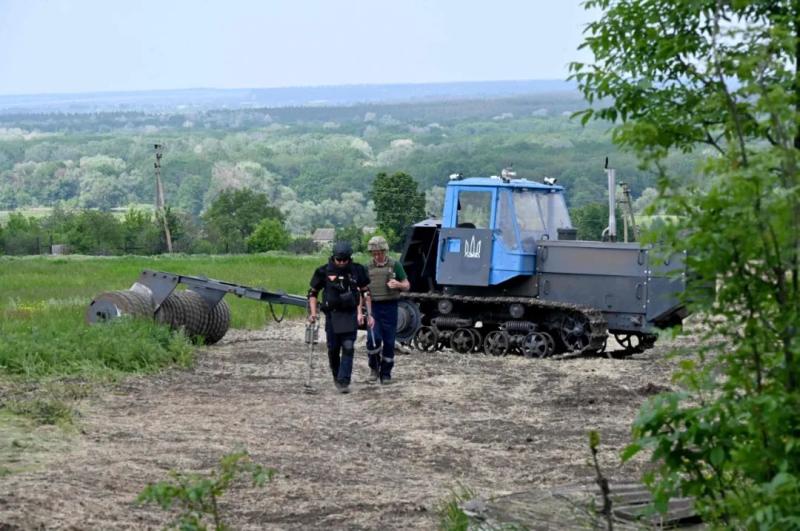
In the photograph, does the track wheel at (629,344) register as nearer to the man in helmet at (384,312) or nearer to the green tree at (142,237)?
the man in helmet at (384,312)

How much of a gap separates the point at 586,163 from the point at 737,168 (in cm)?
14174

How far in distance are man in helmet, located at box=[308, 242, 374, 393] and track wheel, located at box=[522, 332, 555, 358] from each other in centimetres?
461

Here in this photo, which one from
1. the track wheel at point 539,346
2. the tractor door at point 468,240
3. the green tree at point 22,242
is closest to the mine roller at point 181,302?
the tractor door at point 468,240

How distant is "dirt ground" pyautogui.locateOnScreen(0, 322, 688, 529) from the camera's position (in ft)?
31.5

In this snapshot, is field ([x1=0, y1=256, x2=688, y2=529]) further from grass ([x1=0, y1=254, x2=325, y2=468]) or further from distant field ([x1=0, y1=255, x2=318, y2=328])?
distant field ([x1=0, y1=255, x2=318, y2=328])

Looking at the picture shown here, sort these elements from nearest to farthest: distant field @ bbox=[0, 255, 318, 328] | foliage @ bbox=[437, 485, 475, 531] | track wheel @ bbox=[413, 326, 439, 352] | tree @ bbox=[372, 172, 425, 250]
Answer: foliage @ bbox=[437, 485, 475, 531], track wheel @ bbox=[413, 326, 439, 352], distant field @ bbox=[0, 255, 318, 328], tree @ bbox=[372, 172, 425, 250]

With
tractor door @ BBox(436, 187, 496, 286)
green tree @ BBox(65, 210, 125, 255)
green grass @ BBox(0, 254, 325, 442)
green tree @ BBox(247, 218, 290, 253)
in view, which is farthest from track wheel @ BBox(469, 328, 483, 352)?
green tree @ BBox(247, 218, 290, 253)

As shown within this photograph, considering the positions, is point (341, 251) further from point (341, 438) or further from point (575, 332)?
point (575, 332)

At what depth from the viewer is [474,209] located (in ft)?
69.5

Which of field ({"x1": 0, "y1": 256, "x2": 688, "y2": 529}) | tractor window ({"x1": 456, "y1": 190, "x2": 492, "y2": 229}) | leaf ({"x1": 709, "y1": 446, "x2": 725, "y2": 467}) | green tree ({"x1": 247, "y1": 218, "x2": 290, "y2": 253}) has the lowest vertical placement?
green tree ({"x1": 247, "y1": 218, "x2": 290, "y2": 253})

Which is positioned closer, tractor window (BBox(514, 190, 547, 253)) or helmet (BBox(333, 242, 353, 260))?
helmet (BBox(333, 242, 353, 260))

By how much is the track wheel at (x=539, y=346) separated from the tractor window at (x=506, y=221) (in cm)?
132

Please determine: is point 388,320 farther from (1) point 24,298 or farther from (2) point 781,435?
(1) point 24,298

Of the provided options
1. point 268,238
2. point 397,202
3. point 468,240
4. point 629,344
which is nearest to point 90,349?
point 468,240
